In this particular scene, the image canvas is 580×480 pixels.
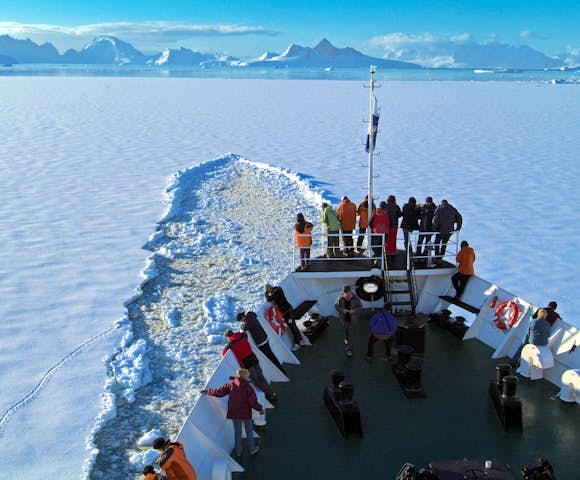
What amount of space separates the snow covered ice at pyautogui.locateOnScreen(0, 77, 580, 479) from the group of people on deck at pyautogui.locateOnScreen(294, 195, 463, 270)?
266cm

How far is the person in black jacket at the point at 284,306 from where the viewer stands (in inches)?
336

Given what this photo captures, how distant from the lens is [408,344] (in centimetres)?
846

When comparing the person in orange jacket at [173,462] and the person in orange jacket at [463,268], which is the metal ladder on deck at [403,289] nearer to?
the person in orange jacket at [463,268]

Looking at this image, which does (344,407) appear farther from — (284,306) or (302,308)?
(302,308)

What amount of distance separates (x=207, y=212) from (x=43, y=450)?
41.1 feet

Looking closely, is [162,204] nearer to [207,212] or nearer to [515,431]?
[207,212]

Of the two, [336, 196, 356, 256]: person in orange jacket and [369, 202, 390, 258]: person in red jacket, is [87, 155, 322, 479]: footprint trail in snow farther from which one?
[369, 202, 390, 258]: person in red jacket

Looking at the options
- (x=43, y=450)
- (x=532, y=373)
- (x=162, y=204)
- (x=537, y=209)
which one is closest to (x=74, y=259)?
(x=162, y=204)

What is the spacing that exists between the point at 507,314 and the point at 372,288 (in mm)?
2203

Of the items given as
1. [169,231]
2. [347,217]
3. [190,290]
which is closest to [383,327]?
[347,217]

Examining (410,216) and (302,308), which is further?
(410,216)

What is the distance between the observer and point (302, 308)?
9297 millimetres

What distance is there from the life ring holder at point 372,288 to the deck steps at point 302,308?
32.7 inches

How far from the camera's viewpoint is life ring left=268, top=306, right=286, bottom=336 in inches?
328
